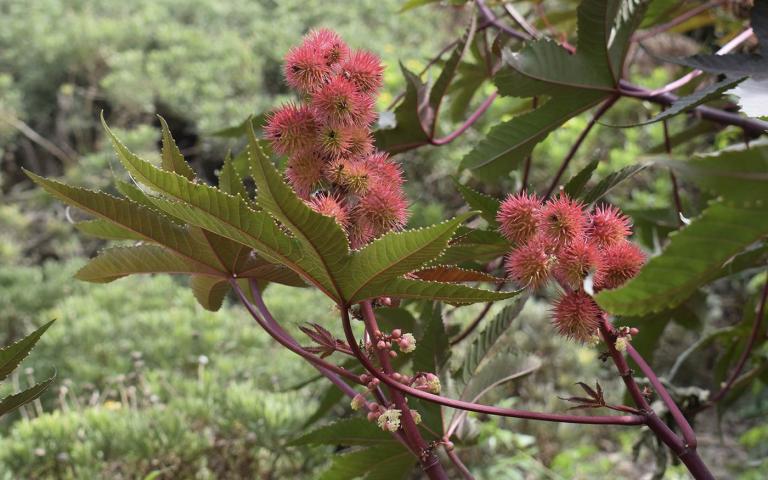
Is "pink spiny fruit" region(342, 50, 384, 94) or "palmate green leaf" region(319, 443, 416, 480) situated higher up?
"pink spiny fruit" region(342, 50, 384, 94)

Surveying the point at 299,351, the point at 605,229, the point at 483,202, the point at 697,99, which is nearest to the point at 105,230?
the point at 299,351

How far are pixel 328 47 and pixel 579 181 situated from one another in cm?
27

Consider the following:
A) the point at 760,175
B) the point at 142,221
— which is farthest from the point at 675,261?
the point at 142,221

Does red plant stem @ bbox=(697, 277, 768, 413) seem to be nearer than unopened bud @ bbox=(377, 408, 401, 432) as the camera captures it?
No

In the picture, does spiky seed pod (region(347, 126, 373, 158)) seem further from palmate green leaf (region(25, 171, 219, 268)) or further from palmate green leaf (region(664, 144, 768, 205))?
palmate green leaf (region(664, 144, 768, 205))

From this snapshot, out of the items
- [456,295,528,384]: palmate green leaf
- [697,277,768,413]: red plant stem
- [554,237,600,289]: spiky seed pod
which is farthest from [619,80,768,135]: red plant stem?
[554,237,600,289]: spiky seed pod

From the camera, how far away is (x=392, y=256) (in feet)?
1.81

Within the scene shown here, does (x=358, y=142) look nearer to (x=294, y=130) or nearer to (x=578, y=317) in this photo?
(x=294, y=130)

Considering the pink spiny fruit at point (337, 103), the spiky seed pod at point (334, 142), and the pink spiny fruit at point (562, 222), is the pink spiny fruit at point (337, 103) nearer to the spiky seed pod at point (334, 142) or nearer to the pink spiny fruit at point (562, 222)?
the spiky seed pod at point (334, 142)

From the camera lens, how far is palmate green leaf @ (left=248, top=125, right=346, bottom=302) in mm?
511

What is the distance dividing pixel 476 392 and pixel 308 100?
16.7 inches

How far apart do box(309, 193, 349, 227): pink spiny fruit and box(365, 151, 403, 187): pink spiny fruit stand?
5 cm

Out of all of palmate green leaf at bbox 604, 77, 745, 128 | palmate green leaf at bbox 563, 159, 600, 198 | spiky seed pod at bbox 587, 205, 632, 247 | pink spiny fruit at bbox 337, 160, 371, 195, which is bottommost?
spiky seed pod at bbox 587, 205, 632, 247

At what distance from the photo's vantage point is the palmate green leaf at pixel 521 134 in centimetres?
94
